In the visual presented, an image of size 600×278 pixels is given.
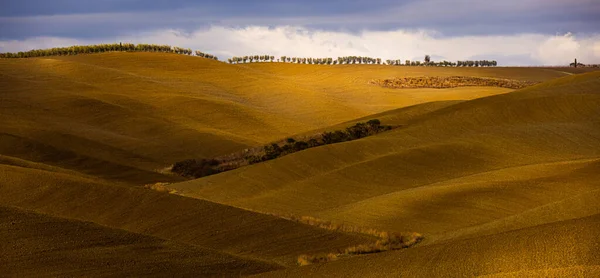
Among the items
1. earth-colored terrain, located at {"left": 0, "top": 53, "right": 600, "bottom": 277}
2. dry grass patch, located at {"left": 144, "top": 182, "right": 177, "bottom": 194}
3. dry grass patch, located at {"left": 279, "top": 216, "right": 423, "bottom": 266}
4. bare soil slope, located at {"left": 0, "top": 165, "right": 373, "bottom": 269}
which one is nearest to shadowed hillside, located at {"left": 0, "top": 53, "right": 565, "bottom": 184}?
earth-colored terrain, located at {"left": 0, "top": 53, "right": 600, "bottom": 277}

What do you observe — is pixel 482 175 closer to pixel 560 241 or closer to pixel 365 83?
pixel 560 241

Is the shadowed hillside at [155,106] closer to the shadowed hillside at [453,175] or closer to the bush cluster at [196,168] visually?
the bush cluster at [196,168]

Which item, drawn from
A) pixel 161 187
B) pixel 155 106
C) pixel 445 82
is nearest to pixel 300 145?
pixel 161 187

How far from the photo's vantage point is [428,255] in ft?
52.0

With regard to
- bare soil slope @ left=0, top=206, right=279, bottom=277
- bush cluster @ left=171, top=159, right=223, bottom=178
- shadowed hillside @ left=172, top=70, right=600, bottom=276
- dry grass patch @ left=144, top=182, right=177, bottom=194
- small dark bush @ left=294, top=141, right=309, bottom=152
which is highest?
bare soil slope @ left=0, top=206, right=279, bottom=277

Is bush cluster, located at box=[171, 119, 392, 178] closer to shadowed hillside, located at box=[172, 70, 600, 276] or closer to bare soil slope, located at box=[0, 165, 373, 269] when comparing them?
shadowed hillside, located at box=[172, 70, 600, 276]

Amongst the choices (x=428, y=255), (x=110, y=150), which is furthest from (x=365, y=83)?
(x=428, y=255)

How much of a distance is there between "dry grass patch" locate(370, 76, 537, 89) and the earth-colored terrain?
21.1 meters

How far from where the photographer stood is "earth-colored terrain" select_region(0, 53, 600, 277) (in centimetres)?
1703

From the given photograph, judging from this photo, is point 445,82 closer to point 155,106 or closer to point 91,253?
point 155,106

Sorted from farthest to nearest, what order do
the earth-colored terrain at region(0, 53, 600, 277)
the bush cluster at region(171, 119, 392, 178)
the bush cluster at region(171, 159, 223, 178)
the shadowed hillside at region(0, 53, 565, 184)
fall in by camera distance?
the shadowed hillside at region(0, 53, 565, 184) < the bush cluster at region(171, 119, 392, 178) < the bush cluster at region(171, 159, 223, 178) < the earth-colored terrain at region(0, 53, 600, 277)

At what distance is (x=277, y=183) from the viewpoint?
125 feet

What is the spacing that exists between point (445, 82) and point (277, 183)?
7612 centimetres

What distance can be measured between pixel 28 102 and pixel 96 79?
1721 cm
